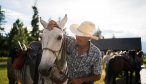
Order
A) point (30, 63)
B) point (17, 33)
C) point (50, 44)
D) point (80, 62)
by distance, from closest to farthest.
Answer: point (50, 44) → point (80, 62) → point (30, 63) → point (17, 33)

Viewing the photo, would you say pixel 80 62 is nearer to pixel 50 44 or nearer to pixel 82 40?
pixel 82 40

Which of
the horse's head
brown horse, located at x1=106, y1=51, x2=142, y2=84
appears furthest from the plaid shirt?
brown horse, located at x1=106, y1=51, x2=142, y2=84

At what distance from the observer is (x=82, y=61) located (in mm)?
5520

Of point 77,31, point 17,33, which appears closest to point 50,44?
point 77,31

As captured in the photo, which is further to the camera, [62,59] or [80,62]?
[80,62]

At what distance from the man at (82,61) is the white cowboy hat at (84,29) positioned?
0.18 ft

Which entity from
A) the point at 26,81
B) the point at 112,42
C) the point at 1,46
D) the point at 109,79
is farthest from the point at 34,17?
the point at 26,81

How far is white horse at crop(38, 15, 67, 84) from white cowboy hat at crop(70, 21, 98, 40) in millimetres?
538

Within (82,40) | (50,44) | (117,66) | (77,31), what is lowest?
(117,66)

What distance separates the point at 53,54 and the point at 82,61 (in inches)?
33.5

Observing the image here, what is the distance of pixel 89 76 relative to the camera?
556cm

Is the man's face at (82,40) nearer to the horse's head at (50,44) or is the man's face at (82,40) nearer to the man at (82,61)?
the man at (82,61)

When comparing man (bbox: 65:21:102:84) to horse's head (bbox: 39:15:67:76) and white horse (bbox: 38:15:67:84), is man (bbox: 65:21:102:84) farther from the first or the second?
horse's head (bbox: 39:15:67:76)

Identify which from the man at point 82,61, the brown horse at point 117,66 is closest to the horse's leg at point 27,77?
the man at point 82,61
